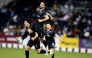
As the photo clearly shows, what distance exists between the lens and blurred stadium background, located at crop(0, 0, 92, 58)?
2038cm

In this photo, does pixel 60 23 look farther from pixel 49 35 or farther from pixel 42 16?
pixel 42 16

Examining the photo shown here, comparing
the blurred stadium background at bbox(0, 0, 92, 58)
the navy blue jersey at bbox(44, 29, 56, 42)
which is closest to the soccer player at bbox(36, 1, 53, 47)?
the navy blue jersey at bbox(44, 29, 56, 42)

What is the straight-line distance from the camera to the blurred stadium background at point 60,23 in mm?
20375

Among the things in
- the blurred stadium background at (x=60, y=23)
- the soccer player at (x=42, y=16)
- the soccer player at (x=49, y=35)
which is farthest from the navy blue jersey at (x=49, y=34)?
the blurred stadium background at (x=60, y=23)

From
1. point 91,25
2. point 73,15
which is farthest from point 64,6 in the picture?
point 91,25

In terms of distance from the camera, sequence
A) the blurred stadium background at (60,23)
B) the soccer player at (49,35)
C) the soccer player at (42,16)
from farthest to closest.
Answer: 1. the blurred stadium background at (60,23)
2. the soccer player at (49,35)
3. the soccer player at (42,16)

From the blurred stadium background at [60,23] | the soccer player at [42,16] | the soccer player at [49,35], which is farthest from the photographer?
the blurred stadium background at [60,23]

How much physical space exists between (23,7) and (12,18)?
2.44 m

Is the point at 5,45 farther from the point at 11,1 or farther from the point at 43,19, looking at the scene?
the point at 43,19

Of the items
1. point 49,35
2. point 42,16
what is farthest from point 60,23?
point 42,16

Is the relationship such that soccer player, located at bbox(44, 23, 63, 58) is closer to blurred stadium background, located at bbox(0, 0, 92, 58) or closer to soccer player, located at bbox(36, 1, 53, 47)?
soccer player, located at bbox(36, 1, 53, 47)

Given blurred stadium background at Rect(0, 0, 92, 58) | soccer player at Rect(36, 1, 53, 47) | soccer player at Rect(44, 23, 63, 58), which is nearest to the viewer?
soccer player at Rect(36, 1, 53, 47)

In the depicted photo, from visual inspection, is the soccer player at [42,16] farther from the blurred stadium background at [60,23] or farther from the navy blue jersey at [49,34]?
the blurred stadium background at [60,23]

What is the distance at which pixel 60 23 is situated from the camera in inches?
904
